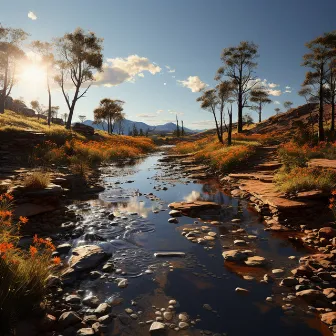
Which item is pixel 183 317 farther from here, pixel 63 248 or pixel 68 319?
pixel 63 248

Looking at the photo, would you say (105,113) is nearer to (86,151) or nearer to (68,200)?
(86,151)

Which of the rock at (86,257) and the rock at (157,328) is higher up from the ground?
the rock at (86,257)

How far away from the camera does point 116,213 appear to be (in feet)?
29.4

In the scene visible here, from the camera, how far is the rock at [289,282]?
4.58m

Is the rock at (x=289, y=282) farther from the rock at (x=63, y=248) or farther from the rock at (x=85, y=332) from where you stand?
the rock at (x=63, y=248)

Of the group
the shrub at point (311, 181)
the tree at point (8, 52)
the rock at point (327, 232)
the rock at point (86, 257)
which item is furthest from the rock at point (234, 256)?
the tree at point (8, 52)

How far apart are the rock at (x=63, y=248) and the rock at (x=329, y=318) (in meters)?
5.25

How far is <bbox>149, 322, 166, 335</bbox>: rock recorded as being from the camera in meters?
3.51

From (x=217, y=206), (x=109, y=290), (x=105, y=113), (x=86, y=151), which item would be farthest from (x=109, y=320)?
(x=105, y=113)

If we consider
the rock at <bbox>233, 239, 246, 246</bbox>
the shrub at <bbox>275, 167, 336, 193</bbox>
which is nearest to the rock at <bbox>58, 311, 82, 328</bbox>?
the rock at <bbox>233, 239, 246, 246</bbox>

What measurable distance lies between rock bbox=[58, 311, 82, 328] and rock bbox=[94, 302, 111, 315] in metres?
0.31

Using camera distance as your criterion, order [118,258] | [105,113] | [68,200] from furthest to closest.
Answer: [105,113] → [68,200] → [118,258]

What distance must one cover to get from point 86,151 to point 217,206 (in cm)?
1504

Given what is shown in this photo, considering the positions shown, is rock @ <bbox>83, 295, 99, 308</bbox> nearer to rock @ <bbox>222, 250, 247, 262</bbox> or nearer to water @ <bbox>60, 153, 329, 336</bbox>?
water @ <bbox>60, 153, 329, 336</bbox>
